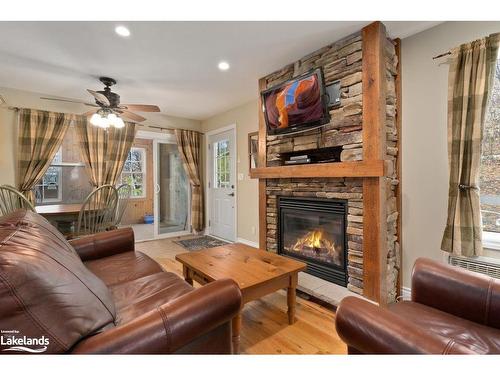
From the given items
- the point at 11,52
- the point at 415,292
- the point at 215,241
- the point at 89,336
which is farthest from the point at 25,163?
the point at 415,292

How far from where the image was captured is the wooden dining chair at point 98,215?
2736mm

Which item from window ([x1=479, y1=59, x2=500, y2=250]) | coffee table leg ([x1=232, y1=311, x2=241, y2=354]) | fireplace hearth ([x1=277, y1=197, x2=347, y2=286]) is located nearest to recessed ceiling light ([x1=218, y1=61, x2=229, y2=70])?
fireplace hearth ([x1=277, y1=197, x2=347, y2=286])

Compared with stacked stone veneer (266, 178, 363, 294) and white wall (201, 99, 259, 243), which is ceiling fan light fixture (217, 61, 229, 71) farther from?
stacked stone veneer (266, 178, 363, 294)

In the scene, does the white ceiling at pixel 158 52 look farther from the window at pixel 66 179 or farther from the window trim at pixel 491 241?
the window trim at pixel 491 241

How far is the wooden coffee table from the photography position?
160 cm

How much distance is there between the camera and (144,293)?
4.69 ft

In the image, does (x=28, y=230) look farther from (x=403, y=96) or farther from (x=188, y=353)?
(x=403, y=96)

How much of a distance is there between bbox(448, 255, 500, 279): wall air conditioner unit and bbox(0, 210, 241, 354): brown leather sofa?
6.07ft

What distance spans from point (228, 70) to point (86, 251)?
91.9 inches

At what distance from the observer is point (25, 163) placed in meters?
3.39

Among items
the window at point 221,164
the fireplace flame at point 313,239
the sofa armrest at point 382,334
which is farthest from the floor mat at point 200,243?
the sofa armrest at point 382,334

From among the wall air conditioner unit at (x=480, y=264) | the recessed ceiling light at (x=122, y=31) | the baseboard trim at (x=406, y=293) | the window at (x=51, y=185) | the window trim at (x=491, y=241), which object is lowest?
the baseboard trim at (x=406, y=293)

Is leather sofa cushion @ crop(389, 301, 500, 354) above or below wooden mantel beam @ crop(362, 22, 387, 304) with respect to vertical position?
below

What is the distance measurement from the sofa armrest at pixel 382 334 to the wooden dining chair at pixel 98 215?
269 centimetres
